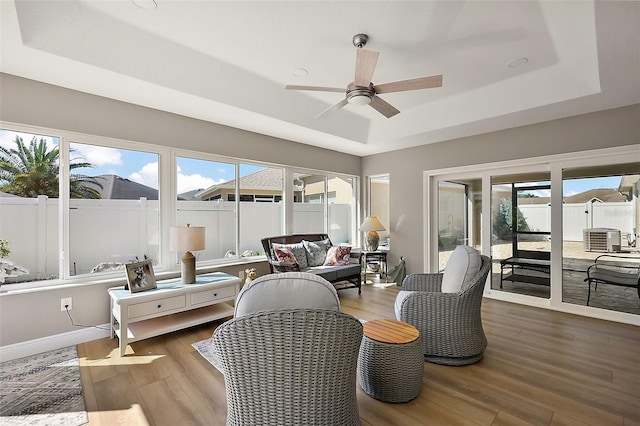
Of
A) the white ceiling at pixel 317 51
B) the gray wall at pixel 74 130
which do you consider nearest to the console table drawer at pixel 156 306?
the gray wall at pixel 74 130

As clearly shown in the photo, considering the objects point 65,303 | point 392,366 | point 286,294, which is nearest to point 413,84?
point 286,294

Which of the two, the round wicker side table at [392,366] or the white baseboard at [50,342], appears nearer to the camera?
the round wicker side table at [392,366]

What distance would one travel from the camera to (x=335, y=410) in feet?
4.85

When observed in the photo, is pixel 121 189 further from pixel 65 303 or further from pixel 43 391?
pixel 43 391

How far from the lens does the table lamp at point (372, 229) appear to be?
18.5ft

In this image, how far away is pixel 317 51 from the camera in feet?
9.35

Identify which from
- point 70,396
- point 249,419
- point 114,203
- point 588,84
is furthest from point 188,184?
point 588,84

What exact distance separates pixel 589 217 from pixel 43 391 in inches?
240

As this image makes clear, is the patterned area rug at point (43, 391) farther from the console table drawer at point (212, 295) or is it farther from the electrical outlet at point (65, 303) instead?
the console table drawer at point (212, 295)

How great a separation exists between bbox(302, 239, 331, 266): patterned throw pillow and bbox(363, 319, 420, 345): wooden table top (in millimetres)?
2352

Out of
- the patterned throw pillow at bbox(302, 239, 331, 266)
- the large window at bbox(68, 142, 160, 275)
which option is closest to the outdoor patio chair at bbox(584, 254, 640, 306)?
the patterned throw pillow at bbox(302, 239, 331, 266)

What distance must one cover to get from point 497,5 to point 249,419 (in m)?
3.18

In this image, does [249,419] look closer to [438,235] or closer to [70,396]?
[70,396]

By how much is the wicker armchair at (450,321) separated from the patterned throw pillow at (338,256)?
218 cm
